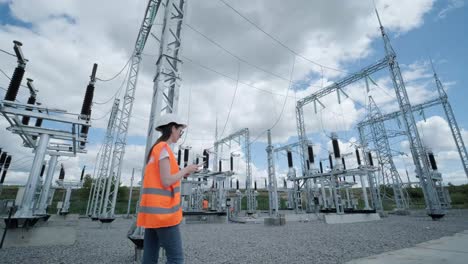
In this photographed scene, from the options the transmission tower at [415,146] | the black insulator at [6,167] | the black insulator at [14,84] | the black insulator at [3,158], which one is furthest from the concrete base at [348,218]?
the black insulator at [6,167]

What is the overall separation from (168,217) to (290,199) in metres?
24.1

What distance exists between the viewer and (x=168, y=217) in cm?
148

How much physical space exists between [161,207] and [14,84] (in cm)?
738

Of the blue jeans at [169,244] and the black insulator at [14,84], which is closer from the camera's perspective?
the blue jeans at [169,244]

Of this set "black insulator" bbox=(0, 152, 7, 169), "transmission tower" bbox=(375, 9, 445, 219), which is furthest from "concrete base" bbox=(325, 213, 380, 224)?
"black insulator" bbox=(0, 152, 7, 169)

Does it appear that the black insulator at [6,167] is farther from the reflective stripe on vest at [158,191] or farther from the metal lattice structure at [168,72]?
the reflective stripe on vest at [158,191]

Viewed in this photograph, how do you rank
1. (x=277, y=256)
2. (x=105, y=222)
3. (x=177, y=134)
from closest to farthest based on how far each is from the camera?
1. (x=177, y=134)
2. (x=277, y=256)
3. (x=105, y=222)

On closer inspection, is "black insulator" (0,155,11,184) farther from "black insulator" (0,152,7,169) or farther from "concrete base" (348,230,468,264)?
"concrete base" (348,230,468,264)

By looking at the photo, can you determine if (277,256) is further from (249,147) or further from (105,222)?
(249,147)

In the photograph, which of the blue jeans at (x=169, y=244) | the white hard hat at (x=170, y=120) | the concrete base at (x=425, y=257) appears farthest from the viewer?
the concrete base at (x=425, y=257)

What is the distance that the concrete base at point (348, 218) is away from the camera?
10.7 metres

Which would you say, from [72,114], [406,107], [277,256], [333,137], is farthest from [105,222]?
[406,107]

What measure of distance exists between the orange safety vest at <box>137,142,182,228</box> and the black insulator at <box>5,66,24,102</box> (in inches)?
269

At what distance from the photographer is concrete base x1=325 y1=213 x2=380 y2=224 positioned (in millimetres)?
10695
